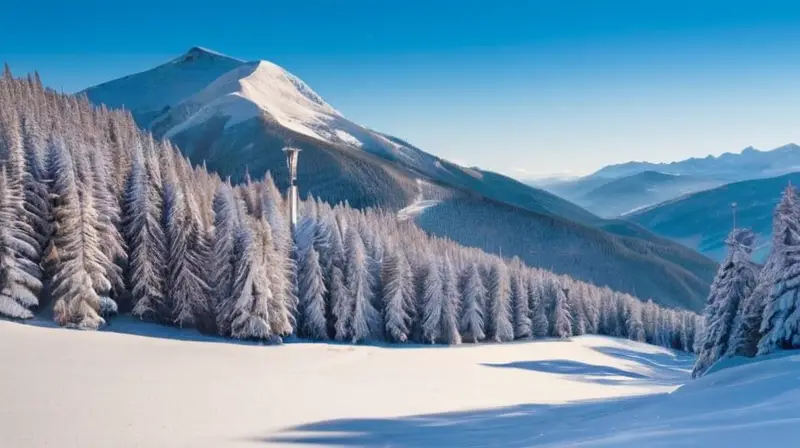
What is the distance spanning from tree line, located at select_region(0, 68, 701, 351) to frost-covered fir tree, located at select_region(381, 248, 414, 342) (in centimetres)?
13

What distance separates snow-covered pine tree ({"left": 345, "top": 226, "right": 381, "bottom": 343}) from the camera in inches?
1996

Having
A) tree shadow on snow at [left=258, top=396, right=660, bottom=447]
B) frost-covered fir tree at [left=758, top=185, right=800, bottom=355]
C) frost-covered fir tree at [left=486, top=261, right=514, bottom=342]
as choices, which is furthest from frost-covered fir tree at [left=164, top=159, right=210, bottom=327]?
frost-covered fir tree at [left=758, top=185, right=800, bottom=355]

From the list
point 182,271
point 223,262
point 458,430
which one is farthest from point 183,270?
point 458,430

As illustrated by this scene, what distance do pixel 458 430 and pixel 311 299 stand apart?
32.9 m

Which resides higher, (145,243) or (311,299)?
(145,243)

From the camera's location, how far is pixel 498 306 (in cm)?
6412

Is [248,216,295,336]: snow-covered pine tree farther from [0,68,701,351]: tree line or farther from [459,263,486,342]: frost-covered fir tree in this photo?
[459,263,486,342]: frost-covered fir tree

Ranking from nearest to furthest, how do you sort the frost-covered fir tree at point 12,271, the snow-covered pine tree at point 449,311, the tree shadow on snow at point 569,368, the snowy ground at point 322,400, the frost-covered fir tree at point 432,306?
the snowy ground at point 322,400 < the frost-covered fir tree at point 12,271 < the tree shadow on snow at point 569,368 < the frost-covered fir tree at point 432,306 < the snow-covered pine tree at point 449,311

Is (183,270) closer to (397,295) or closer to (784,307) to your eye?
(397,295)

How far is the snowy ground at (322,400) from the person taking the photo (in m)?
13.8

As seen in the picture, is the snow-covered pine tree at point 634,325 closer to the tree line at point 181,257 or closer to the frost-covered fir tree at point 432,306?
the tree line at point 181,257

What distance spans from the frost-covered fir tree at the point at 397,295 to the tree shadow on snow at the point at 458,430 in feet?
102

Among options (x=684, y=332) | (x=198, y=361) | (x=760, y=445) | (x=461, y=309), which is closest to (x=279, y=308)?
(x=198, y=361)

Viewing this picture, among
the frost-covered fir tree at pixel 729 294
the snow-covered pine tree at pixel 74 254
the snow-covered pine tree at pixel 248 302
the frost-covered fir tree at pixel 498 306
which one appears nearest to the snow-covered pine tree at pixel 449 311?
the frost-covered fir tree at pixel 498 306
